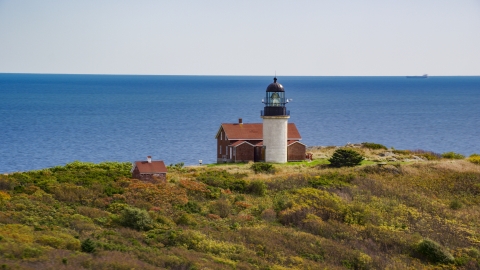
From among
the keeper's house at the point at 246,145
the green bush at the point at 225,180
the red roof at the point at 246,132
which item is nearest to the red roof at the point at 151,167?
the green bush at the point at 225,180

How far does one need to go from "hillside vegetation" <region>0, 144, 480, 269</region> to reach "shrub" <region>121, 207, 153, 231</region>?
0.15 ft

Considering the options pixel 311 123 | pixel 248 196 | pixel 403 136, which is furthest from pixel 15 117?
pixel 248 196

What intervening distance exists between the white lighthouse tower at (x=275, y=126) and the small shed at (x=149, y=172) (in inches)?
454

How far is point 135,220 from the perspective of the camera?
24547 millimetres

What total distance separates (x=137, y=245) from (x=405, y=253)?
10.6m

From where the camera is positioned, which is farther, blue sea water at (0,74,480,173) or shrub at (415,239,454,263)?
blue sea water at (0,74,480,173)

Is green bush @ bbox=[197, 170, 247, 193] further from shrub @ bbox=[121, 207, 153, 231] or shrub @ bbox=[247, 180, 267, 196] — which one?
shrub @ bbox=[121, 207, 153, 231]

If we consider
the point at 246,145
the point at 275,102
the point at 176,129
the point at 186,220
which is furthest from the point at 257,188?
the point at 176,129

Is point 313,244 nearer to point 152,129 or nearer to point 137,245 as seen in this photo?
point 137,245

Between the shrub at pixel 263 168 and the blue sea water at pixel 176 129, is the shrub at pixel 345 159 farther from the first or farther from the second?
the blue sea water at pixel 176 129

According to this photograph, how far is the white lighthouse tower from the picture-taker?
43438 mm

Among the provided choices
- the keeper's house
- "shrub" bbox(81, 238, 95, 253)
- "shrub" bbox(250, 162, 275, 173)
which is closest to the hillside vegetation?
"shrub" bbox(81, 238, 95, 253)

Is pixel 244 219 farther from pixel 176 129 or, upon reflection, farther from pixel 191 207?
pixel 176 129

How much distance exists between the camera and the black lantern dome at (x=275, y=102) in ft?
143
